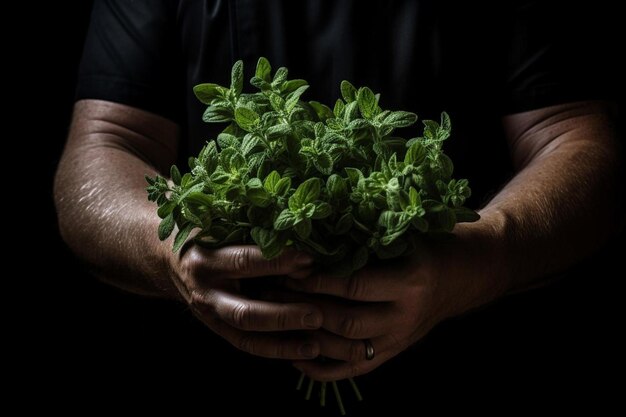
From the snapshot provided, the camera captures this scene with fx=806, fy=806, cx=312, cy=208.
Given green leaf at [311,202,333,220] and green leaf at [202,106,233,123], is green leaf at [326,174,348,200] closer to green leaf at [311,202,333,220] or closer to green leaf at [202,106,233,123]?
green leaf at [311,202,333,220]

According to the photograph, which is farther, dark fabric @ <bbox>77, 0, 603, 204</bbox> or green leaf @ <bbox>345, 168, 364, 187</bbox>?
dark fabric @ <bbox>77, 0, 603, 204</bbox>

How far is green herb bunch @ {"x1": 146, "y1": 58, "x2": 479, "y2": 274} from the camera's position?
83 cm

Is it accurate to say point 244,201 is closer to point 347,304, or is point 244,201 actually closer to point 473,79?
point 347,304

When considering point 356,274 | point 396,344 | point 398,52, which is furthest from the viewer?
point 398,52

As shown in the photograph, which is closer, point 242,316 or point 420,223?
point 420,223

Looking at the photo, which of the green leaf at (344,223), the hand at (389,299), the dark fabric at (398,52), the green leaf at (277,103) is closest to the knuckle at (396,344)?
the hand at (389,299)

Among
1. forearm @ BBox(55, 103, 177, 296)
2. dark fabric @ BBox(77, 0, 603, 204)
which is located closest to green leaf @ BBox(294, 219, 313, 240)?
forearm @ BBox(55, 103, 177, 296)

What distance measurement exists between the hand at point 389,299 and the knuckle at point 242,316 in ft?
0.20

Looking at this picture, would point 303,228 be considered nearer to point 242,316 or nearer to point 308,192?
point 308,192

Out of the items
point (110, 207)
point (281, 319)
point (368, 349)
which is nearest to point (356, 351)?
point (368, 349)

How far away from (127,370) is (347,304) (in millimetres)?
761

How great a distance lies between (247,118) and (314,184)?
0.12 m

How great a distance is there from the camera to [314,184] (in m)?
0.82

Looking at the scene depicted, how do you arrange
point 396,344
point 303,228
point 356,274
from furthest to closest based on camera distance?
point 396,344 → point 356,274 → point 303,228
